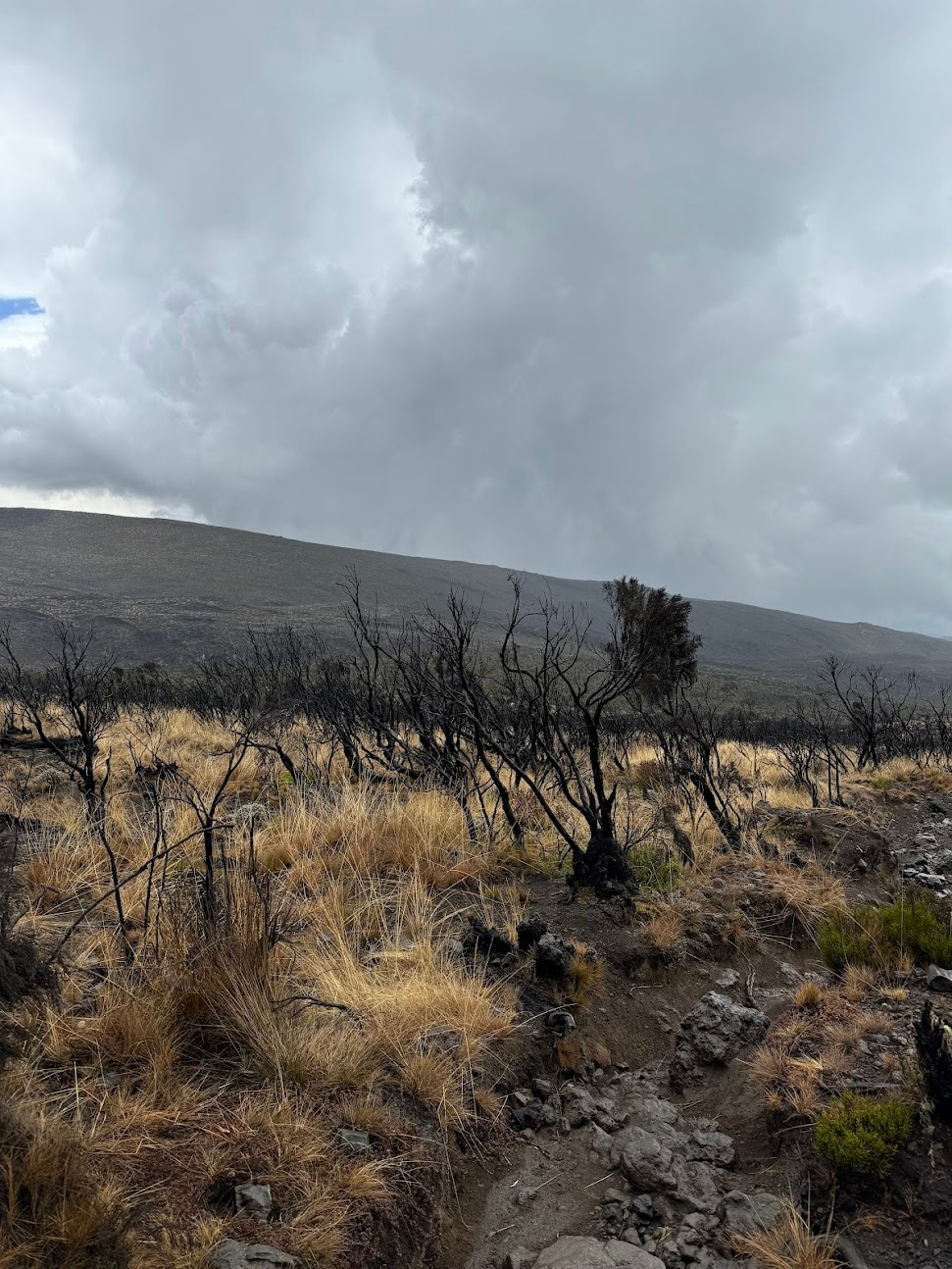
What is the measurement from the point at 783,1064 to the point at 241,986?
8.37ft

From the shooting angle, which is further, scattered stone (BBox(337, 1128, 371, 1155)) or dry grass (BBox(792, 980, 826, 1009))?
dry grass (BBox(792, 980, 826, 1009))

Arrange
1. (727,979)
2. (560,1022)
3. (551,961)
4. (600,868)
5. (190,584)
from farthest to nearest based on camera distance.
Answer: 1. (190,584)
2. (600,868)
3. (727,979)
4. (551,961)
5. (560,1022)

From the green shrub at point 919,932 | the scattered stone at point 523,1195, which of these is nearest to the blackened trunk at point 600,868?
the green shrub at point 919,932

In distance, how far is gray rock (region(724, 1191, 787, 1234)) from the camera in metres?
2.42

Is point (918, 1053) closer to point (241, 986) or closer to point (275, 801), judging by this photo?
point (241, 986)

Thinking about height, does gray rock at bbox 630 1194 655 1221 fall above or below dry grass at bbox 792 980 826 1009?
below

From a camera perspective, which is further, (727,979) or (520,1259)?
(727,979)

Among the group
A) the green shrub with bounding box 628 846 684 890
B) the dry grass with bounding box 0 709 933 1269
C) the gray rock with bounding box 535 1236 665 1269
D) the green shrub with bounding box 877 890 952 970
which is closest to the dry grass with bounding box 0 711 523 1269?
the dry grass with bounding box 0 709 933 1269

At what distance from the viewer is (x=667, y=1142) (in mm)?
2924

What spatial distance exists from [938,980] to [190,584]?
3595 inches

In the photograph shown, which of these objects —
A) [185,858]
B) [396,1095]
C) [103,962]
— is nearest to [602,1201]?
[396,1095]

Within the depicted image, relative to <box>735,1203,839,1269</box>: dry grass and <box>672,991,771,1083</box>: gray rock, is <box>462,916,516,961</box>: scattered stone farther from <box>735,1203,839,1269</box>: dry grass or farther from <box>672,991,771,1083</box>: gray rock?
<box>735,1203,839,1269</box>: dry grass

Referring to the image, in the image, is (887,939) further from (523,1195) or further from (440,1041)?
(440,1041)

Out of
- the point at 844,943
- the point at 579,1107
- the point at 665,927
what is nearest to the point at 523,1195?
the point at 579,1107
